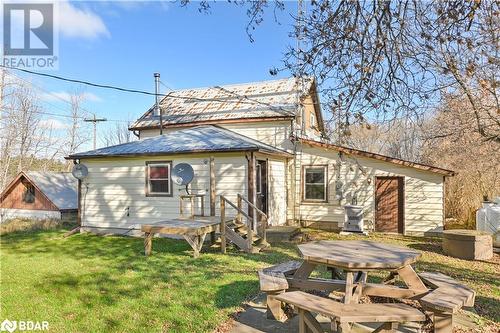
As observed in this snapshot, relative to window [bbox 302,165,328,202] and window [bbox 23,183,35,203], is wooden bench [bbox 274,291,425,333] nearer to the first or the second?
window [bbox 302,165,328,202]

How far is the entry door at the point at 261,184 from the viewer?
37.2ft

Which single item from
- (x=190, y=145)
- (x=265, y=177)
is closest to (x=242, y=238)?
(x=265, y=177)

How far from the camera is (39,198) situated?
59.6 feet

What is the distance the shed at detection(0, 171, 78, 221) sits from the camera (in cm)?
1745

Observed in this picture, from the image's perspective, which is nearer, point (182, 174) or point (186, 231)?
point (186, 231)

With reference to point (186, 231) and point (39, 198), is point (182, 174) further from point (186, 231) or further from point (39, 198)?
point (39, 198)

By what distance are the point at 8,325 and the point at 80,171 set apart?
831cm

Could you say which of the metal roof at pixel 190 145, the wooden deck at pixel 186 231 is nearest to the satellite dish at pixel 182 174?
the metal roof at pixel 190 145

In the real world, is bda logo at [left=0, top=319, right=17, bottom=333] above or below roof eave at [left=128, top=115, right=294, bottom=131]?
below

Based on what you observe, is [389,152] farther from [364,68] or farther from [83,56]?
[364,68]

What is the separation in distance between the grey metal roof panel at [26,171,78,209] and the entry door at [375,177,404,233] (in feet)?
48.8

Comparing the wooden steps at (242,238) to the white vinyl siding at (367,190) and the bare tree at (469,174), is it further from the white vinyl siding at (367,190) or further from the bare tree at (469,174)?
the bare tree at (469,174)

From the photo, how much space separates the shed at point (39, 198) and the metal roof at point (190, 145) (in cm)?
663

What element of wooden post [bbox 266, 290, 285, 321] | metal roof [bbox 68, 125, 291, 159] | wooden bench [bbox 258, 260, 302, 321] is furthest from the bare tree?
wooden post [bbox 266, 290, 285, 321]
